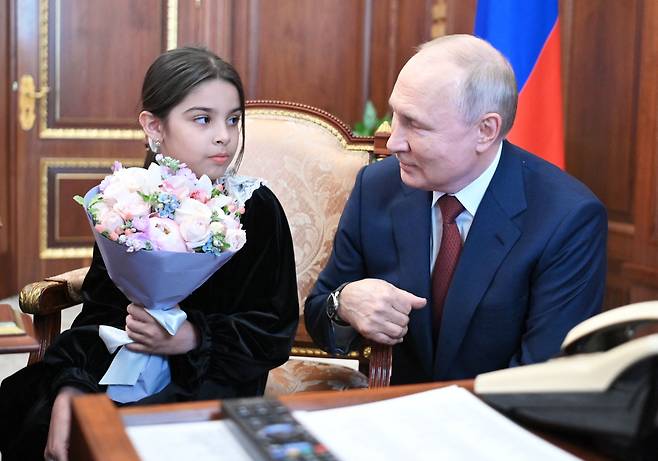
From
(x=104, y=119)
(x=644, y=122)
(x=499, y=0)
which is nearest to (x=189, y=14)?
(x=104, y=119)

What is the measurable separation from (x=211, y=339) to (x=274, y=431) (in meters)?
1.08

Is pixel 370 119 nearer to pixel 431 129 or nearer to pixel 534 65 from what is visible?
pixel 534 65

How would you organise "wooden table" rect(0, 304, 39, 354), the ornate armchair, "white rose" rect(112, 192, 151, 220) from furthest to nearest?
Result: the ornate armchair → "white rose" rect(112, 192, 151, 220) → "wooden table" rect(0, 304, 39, 354)

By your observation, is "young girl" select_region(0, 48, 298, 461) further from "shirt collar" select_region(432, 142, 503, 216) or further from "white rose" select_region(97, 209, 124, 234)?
"shirt collar" select_region(432, 142, 503, 216)

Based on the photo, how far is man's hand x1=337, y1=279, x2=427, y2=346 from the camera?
6.55ft

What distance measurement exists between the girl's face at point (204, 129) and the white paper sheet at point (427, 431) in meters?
1.06

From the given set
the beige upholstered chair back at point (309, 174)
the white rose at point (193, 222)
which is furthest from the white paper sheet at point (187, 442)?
the beige upholstered chair back at point (309, 174)

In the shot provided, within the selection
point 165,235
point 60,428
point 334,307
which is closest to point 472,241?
point 334,307

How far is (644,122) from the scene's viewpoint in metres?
3.81

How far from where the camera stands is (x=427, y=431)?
101cm

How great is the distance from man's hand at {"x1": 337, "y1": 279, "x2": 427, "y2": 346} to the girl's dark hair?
1.70 feet

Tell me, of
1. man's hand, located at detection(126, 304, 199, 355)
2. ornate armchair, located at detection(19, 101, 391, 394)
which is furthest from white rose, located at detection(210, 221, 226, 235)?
ornate armchair, located at detection(19, 101, 391, 394)

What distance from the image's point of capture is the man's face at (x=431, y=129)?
6.77 feet

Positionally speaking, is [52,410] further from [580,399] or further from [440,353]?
[580,399]
